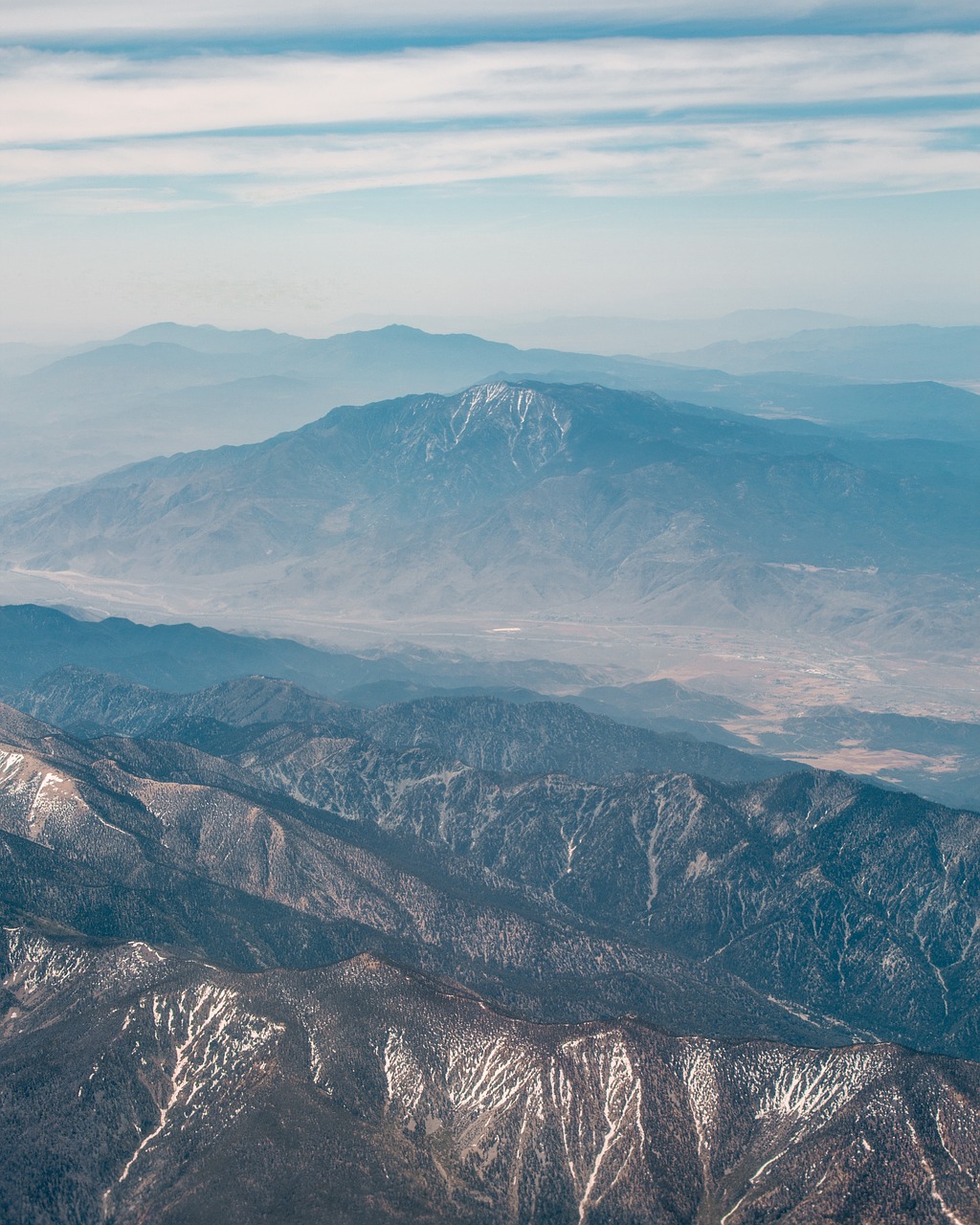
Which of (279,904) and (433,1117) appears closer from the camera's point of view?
(433,1117)

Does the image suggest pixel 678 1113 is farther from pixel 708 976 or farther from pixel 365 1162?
pixel 708 976

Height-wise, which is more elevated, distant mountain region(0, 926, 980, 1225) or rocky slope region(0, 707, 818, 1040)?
distant mountain region(0, 926, 980, 1225)

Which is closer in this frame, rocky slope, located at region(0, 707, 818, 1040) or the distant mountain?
the distant mountain

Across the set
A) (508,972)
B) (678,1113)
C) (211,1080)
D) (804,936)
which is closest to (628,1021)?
(678,1113)

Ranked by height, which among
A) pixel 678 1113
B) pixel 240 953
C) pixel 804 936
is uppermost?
pixel 678 1113

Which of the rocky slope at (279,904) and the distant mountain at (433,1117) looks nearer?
the distant mountain at (433,1117)

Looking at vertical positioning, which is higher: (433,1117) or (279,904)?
(433,1117)

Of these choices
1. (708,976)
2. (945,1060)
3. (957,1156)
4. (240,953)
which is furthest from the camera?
(708,976)

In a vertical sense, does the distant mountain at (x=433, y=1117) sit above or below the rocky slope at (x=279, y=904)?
above
